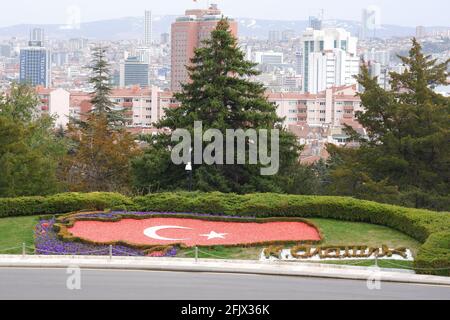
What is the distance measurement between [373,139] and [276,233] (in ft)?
38.1

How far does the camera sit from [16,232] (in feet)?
59.2

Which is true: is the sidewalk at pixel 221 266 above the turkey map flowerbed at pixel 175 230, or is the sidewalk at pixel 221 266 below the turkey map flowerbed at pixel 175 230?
below

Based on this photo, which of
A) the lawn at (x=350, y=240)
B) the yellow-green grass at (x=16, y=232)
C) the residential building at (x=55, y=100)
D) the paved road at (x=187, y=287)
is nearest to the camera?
the paved road at (x=187, y=287)

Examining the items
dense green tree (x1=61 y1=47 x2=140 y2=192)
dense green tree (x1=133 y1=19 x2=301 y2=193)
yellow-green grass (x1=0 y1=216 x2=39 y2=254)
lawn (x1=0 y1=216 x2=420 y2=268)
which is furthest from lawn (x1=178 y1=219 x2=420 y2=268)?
dense green tree (x1=61 y1=47 x2=140 y2=192)

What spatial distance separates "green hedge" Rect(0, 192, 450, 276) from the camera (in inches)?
736

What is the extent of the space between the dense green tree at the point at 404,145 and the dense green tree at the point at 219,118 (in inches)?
81.2

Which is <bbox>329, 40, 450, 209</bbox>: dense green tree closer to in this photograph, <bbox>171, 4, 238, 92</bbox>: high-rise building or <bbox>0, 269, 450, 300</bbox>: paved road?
<bbox>0, 269, 450, 300</bbox>: paved road

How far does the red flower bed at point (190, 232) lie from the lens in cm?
1723

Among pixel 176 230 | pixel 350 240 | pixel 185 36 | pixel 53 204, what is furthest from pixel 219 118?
pixel 185 36

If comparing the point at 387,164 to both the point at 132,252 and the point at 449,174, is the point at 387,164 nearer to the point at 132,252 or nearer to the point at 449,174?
the point at 449,174

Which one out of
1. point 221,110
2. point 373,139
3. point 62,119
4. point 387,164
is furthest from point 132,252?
point 62,119

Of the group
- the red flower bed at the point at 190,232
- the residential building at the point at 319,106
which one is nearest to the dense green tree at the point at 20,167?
the red flower bed at the point at 190,232

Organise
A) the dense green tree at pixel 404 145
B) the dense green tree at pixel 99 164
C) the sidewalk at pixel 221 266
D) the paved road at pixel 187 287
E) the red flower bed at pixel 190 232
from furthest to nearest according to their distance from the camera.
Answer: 1. the dense green tree at pixel 99 164
2. the dense green tree at pixel 404 145
3. the red flower bed at pixel 190 232
4. the sidewalk at pixel 221 266
5. the paved road at pixel 187 287

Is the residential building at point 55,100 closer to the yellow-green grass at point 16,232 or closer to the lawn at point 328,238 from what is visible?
the yellow-green grass at point 16,232
